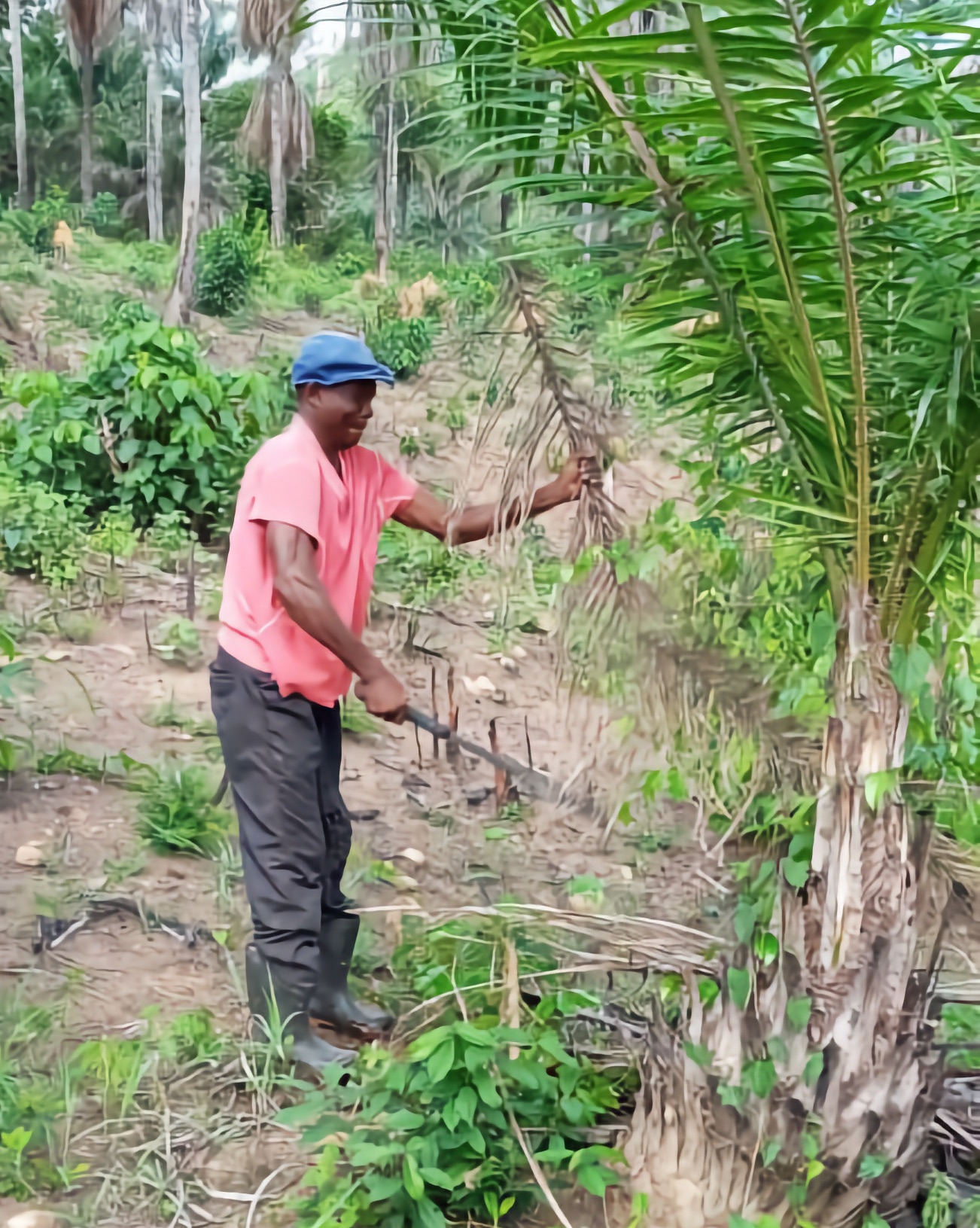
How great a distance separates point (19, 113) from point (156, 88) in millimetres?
216

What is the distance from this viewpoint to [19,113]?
5.27ft

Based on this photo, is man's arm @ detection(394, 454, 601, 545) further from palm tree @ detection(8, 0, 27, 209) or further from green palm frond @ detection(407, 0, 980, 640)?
palm tree @ detection(8, 0, 27, 209)

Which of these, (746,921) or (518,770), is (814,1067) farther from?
(518,770)

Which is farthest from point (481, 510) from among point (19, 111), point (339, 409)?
point (19, 111)

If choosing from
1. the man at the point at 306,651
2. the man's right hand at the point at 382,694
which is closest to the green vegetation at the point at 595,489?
the man at the point at 306,651

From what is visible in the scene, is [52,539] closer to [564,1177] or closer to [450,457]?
[450,457]

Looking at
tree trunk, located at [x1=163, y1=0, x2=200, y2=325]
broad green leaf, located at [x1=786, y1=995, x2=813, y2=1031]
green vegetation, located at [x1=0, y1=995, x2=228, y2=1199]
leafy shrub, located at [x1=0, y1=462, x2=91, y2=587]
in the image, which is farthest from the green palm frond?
green vegetation, located at [x1=0, y1=995, x2=228, y2=1199]

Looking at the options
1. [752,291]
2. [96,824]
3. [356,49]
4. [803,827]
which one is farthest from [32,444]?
[803,827]

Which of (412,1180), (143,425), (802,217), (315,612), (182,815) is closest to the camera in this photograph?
(802,217)

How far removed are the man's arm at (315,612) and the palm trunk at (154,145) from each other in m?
0.64

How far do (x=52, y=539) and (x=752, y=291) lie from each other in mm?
1233

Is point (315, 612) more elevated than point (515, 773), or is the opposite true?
point (315, 612)

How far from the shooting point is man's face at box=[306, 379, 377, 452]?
1.45m

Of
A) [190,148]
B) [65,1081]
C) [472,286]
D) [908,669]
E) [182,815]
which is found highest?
[190,148]
